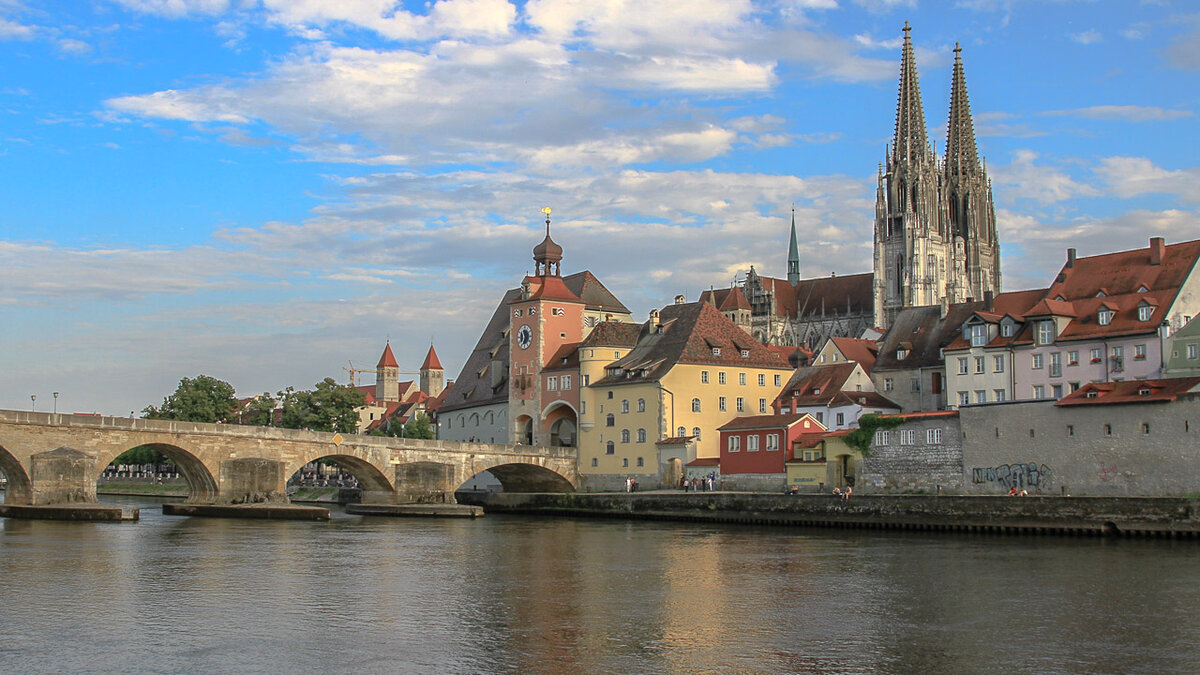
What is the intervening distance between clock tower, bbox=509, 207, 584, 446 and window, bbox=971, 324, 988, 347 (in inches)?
1059

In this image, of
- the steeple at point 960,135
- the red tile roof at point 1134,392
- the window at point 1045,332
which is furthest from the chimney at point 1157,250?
the steeple at point 960,135

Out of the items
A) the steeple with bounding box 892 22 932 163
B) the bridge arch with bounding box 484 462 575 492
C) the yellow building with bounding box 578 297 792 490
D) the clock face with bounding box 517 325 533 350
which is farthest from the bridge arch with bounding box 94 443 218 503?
the steeple with bounding box 892 22 932 163

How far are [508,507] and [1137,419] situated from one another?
39268 mm

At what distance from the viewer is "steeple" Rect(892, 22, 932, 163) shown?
456 ft

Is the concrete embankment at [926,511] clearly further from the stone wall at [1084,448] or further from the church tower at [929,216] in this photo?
the church tower at [929,216]

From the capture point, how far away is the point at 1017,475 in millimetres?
56094

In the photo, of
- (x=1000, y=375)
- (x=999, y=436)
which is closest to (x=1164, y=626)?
(x=999, y=436)

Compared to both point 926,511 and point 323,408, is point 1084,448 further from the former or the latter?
point 323,408

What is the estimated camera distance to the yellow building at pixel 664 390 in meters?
75.8

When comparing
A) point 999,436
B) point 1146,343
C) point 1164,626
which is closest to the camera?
point 1164,626

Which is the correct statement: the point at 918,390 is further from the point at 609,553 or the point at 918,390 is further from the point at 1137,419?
the point at 609,553

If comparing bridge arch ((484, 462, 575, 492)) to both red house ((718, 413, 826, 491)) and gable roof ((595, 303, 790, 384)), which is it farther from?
red house ((718, 413, 826, 491))

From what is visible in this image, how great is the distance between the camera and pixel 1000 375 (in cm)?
6888

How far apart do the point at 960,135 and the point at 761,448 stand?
280 ft
